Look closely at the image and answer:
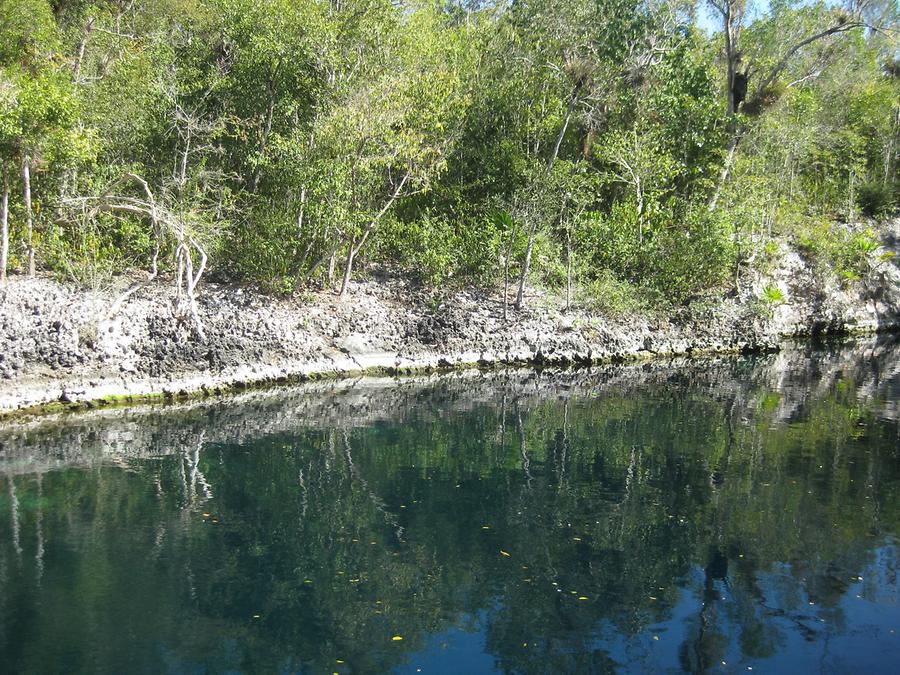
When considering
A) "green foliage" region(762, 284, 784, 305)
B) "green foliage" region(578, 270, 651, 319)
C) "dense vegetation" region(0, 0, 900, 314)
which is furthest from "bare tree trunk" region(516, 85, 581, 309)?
"green foliage" region(762, 284, 784, 305)

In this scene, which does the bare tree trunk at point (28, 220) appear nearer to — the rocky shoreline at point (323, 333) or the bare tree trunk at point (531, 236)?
the rocky shoreline at point (323, 333)

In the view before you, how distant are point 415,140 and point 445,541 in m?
19.3

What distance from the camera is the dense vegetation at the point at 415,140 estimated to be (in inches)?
1006

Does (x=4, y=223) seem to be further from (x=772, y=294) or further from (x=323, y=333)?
(x=772, y=294)

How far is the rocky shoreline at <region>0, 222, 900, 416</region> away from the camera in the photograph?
2198cm

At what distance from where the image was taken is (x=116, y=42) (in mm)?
30984

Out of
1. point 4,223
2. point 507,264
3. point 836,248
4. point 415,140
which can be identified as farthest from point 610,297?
point 4,223

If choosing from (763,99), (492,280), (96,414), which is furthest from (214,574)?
(763,99)

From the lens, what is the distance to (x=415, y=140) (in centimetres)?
2938

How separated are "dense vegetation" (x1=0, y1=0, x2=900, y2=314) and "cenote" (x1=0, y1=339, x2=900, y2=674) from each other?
313 inches

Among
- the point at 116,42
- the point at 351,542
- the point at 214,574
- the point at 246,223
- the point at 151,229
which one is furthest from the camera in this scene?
the point at 116,42

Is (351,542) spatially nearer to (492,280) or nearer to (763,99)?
(492,280)

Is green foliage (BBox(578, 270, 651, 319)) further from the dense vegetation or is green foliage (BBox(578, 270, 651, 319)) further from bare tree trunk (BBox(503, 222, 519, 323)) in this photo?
bare tree trunk (BBox(503, 222, 519, 323))

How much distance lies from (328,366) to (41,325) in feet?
30.5
